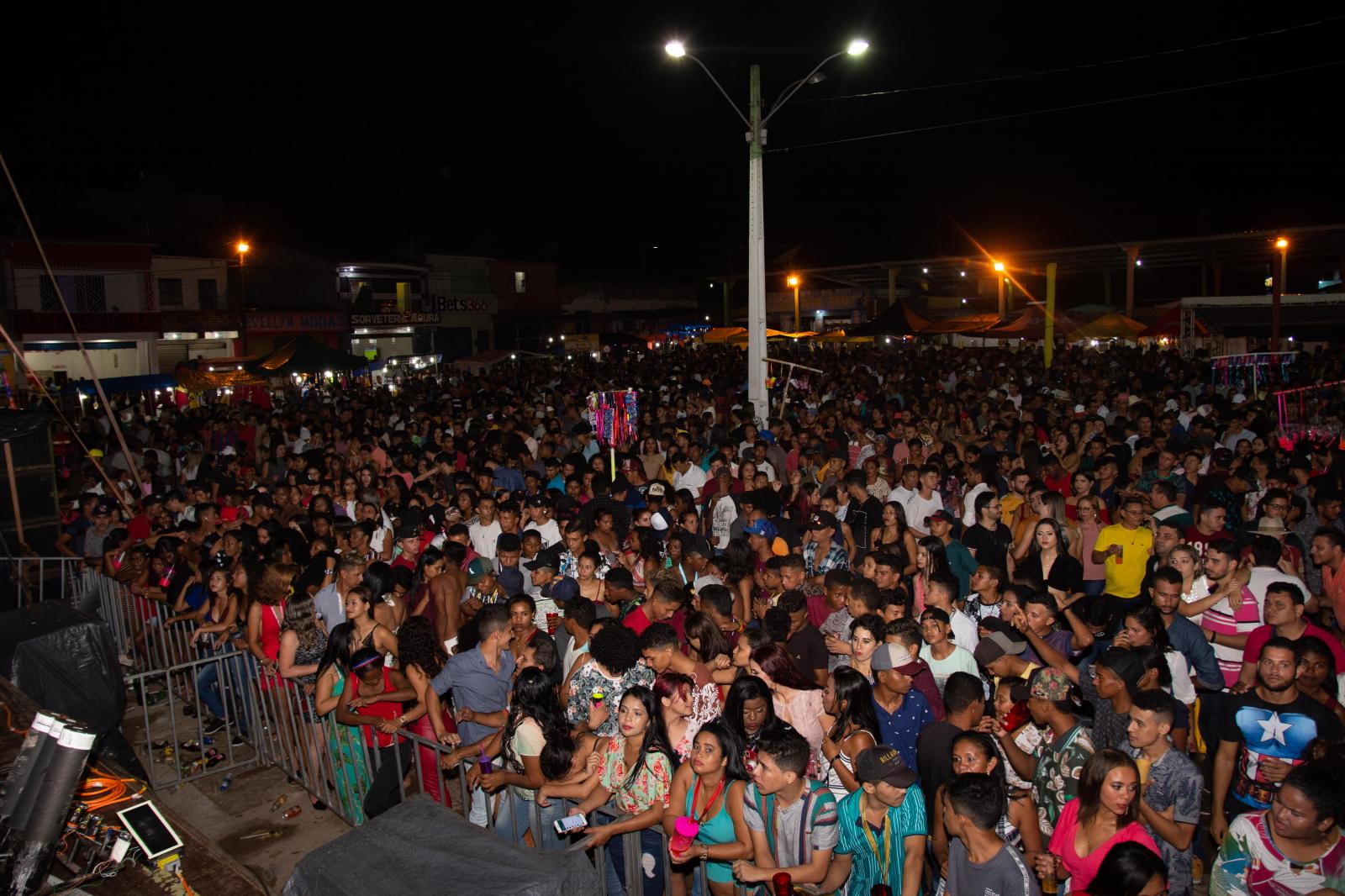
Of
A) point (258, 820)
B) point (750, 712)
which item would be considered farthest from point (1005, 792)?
point (258, 820)

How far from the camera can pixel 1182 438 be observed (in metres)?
10.8

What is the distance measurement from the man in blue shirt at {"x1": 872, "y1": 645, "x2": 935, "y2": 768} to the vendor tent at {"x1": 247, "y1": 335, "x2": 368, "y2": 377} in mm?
18825

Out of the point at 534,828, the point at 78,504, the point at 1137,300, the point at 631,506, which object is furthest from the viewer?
the point at 1137,300

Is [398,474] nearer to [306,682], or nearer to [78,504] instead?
[78,504]

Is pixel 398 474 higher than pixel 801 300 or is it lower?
lower

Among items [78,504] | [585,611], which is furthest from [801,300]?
[585,611]

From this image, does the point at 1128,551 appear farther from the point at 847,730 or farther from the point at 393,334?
the point at 393,334

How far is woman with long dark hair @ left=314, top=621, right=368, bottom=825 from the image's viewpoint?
5.11 metres

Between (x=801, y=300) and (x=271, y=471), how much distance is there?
98.7 ft

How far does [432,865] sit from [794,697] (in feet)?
8.46

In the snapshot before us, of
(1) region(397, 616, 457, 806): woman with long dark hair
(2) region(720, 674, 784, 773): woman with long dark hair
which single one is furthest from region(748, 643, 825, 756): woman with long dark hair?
(1) region(397, 616, 457, 806): woman with long dark hair

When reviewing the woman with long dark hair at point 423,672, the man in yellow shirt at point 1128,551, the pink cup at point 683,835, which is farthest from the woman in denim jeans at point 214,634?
the man in yellow shirt at point 1128,551

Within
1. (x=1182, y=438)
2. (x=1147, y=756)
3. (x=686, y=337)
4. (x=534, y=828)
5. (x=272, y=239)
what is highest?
(x=272, y=239)

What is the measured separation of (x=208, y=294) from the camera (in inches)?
Answer: 1278
